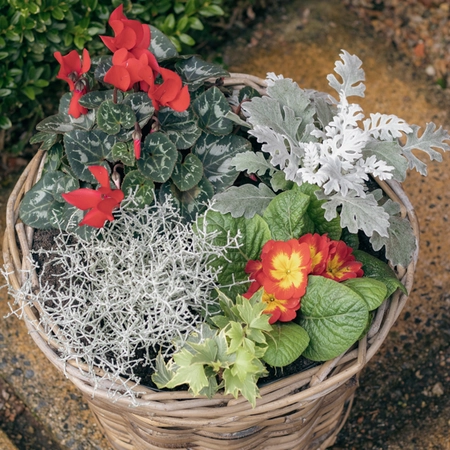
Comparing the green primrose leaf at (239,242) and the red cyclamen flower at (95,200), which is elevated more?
the red cyclamen flower at (95,200)

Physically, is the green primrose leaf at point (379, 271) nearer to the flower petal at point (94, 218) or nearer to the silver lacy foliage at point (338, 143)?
the silver lacy foliage at point (338, 143)

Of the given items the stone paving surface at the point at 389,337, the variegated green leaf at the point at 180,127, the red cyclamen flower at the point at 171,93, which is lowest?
the stone paving surface at the point at 389,337

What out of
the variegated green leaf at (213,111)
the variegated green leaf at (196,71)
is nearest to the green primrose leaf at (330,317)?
the variegated green leaf at (213,111)

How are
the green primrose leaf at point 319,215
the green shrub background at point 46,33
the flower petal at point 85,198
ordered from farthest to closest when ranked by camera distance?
the green shrub background at point 46,33 → the green primrose leaf at point 319,215 → the flower petal at point 85,198

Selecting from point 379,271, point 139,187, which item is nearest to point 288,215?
point 379,271

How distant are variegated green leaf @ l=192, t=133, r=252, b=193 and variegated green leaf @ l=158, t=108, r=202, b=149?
0.17 feet

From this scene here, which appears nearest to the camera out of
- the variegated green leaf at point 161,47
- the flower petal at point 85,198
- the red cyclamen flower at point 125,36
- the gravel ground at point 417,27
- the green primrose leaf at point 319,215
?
the flower petal at point 85,198

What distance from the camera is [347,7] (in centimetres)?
267

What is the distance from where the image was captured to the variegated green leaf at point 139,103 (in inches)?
58.4

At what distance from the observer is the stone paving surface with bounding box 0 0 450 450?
6.18ft

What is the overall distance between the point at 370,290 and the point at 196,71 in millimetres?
698

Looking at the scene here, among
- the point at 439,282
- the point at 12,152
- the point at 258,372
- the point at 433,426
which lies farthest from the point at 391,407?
the point at 12,152

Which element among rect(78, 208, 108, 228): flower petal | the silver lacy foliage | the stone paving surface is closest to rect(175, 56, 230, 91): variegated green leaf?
the silver lacy foliage

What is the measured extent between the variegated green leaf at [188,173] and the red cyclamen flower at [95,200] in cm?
23
